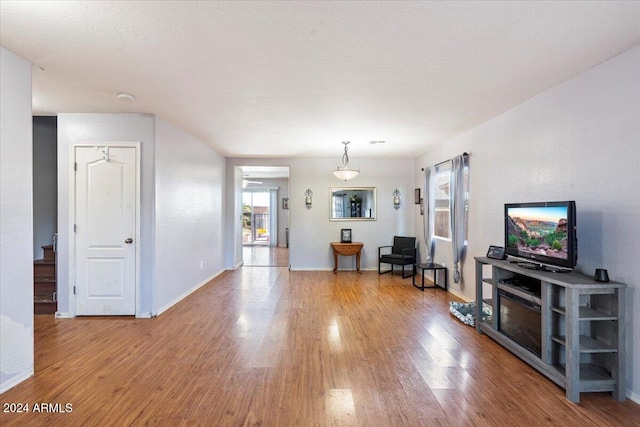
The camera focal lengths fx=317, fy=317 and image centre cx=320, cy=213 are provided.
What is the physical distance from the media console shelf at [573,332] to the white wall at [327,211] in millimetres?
3945

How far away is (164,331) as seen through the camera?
3.31 m

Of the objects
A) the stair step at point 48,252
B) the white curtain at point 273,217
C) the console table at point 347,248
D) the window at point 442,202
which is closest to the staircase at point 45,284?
the stair step at point 48,252

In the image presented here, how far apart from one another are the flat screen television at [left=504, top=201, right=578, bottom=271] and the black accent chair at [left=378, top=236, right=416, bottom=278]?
2.98 m

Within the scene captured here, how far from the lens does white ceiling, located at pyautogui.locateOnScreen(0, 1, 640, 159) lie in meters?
1.79

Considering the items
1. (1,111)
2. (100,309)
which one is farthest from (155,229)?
(1,111)

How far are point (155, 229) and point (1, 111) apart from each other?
6.05 feet

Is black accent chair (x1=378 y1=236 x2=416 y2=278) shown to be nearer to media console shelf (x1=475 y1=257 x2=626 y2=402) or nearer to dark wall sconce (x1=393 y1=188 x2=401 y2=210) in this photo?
dark wall sconce (x1=393 y1=188 x2=401 y2=210)

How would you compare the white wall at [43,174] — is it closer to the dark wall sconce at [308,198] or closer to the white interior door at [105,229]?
A: the white interior door at [105,229]

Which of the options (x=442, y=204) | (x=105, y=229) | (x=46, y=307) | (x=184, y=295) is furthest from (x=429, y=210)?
(x=46, y=307)

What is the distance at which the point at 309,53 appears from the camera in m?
2.24

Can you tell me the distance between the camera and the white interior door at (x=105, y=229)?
3.70 metres

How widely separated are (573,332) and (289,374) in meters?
2.01

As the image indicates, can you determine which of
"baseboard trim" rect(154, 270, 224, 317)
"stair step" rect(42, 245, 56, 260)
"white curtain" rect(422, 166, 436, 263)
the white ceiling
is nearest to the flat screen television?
the white ceiling

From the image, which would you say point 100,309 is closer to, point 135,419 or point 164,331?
point 164,331
